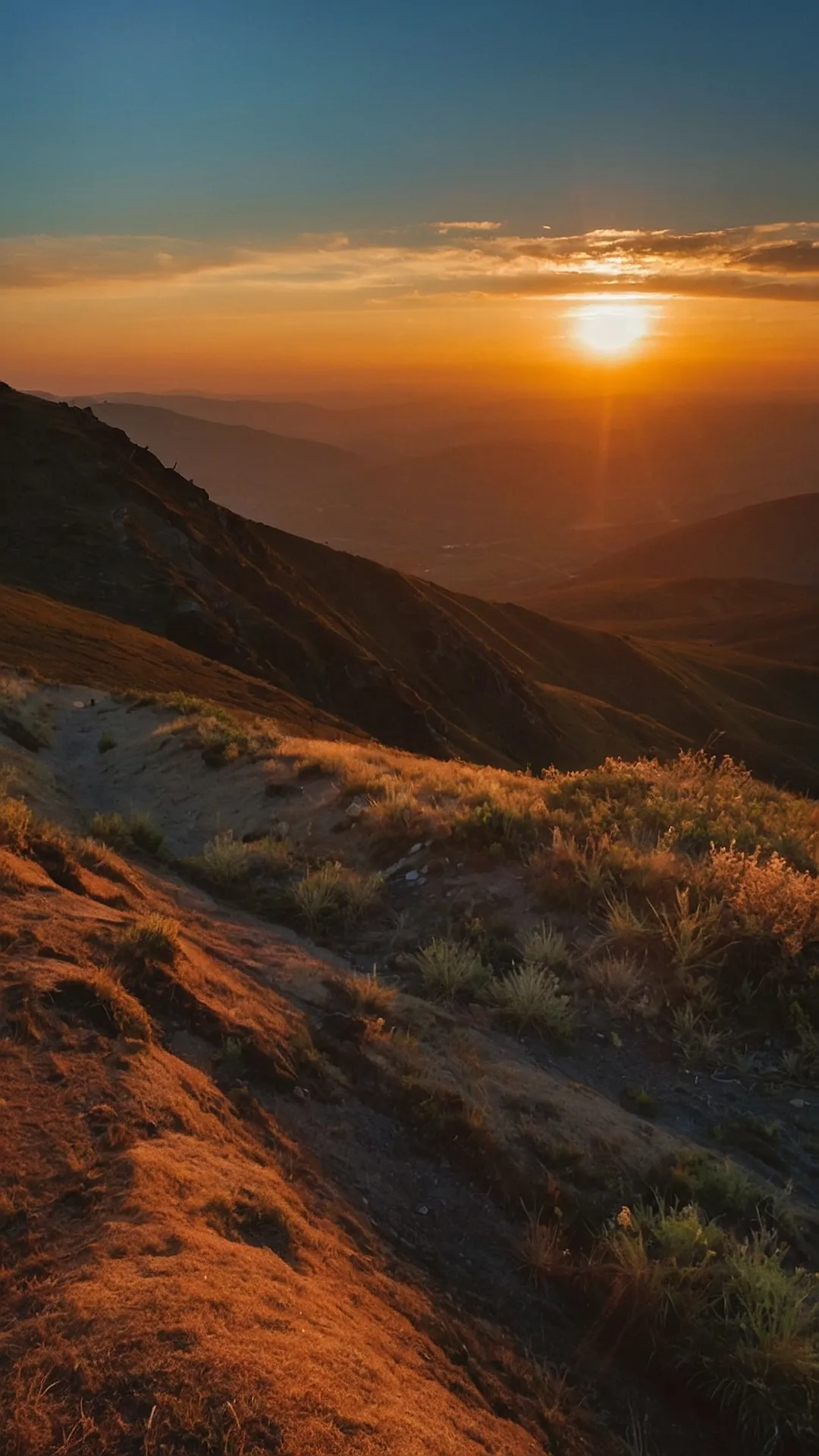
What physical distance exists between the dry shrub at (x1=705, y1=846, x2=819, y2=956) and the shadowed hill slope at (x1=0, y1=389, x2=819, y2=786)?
3048 cm

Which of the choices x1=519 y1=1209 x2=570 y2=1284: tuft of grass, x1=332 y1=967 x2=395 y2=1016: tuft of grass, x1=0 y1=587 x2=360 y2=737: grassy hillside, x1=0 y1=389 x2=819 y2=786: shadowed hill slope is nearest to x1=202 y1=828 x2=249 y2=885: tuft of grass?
x1=332 y1=967 x2=395 y2=1016: tuft of grass

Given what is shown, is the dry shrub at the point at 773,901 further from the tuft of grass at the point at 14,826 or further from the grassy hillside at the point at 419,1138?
the tuft of grass at the point at 14,826

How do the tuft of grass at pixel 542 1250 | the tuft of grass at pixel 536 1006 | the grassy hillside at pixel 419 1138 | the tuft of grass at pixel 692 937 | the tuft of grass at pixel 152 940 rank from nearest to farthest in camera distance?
the grassy hillside at pixel 419 1138
the tuft of grass at pixel 542 1250
the tuft of grass at pixel 152 940
the tuft of grass at pixel 536 1006
the tuft of grass at pixel 692 937

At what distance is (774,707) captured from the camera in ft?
272

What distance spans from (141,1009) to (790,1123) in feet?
14.1

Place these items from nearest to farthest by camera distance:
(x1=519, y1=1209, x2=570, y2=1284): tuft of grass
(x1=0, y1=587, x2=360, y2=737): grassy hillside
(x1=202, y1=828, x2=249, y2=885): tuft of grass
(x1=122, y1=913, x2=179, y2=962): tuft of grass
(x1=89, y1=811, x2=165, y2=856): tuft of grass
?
(x1=519, y1=1209, x2=570, y2=1284): tuft of grass < (x1=122, y1=913, x2=179, y2=962): tuft of grass < (x1=202, y1=828, x2=249, y2=885): tuft of grass < (x1=89, y1=811, x2=165, y2=856): tuft of grass < (x1=0, y1=587, x2=360, y2=737): grassy hillside

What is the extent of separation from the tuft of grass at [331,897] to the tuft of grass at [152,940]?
2329mm

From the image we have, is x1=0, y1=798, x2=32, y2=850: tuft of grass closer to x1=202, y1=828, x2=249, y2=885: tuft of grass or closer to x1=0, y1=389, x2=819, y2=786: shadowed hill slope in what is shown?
x1=202, y1=828, x2=249, y2=885: tuft of grass

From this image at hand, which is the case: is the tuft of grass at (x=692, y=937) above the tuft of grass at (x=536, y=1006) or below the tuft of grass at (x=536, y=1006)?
above

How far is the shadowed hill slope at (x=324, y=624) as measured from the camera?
4038 cm

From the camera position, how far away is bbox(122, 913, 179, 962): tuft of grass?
5.48 metres

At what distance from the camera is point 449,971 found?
690cm

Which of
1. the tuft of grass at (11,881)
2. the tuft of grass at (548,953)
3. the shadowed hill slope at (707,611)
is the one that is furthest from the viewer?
the shadowed hill slope at (707,611)

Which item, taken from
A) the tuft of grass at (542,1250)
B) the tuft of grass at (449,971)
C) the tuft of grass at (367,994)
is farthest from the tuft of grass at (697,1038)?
the tuft of grass at (542,1250)
